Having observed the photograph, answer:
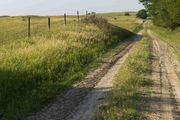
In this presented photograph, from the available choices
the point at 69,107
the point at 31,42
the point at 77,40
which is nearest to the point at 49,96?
the point at 69,107

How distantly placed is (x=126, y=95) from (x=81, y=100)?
1.35m

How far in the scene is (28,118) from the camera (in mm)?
11242

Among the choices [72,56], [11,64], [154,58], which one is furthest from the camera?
[154,58]

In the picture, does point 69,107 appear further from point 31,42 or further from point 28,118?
point 31,42

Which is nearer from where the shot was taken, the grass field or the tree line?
the grass field

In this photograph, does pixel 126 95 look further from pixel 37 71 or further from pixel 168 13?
pixel 168 13

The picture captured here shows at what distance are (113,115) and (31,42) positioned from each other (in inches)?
569

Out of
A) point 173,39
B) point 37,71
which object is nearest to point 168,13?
point 173,39

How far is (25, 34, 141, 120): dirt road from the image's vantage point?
11.2 metres

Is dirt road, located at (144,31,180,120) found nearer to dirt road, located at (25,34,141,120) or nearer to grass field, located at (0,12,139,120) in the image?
dirt road, located at (25,34,141,120)

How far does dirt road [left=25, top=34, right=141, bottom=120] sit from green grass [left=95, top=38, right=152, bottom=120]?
307 millimetres

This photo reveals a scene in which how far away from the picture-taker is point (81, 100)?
1296cm

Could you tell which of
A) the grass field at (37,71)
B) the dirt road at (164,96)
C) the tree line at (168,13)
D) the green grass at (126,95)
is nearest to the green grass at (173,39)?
the tree line at (168,13)

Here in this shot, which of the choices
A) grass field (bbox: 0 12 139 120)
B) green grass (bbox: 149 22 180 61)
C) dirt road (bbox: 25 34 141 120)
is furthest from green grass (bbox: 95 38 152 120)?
green grass (bbox: 149 22 180 61)
